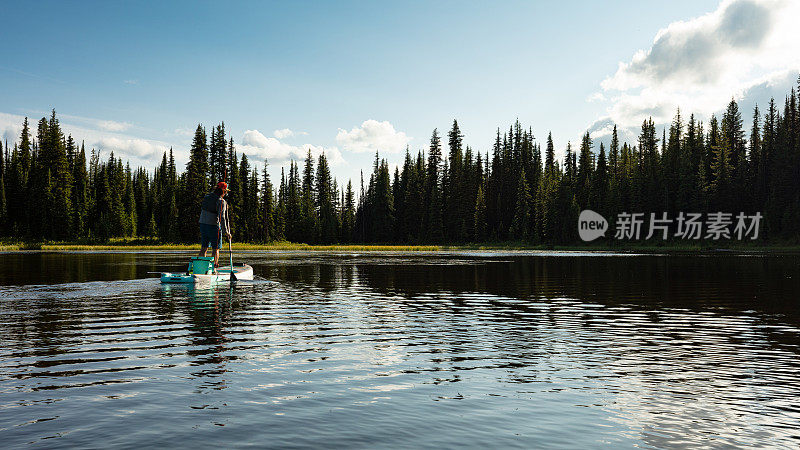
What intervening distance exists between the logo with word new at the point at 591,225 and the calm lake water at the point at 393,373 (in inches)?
3835

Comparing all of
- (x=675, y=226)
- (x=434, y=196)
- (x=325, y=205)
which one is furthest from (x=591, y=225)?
(x=325, y=205)

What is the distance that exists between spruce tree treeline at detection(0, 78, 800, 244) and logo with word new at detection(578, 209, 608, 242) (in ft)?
5.62

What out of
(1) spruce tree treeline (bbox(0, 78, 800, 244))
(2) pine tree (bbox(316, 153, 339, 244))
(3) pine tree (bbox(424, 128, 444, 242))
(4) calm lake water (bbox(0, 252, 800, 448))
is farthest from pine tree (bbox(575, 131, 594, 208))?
(4) calm lake water (bbox(0, 252, 800, 448))

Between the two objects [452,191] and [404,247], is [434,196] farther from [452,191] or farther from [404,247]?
[404,247]

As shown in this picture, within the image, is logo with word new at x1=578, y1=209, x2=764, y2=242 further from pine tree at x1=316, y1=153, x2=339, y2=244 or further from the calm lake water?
the calm lake water

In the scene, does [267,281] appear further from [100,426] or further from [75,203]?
[75,203]

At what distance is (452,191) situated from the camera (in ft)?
424

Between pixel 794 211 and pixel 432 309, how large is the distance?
110 meters

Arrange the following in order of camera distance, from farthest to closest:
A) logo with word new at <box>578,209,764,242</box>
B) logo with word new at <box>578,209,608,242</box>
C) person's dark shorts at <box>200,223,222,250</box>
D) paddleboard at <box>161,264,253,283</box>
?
logo with word new at <box>578,209,608,242</box> < logo with word new at <box>578,209,764,242</box> < paddleboard at <box>161,264,253,283</box> < person's dark shorts at <box>200,223,222,250</box>

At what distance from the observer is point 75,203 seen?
10669 centimetres

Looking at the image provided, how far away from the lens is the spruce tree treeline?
104312 mm

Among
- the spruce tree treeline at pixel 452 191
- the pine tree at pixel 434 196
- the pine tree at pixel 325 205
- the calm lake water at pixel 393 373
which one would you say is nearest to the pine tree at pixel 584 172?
the spruce tree treeline at pixel 452 191

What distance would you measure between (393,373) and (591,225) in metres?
116

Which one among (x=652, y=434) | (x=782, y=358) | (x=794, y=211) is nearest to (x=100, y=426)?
(x=652, y=434)
